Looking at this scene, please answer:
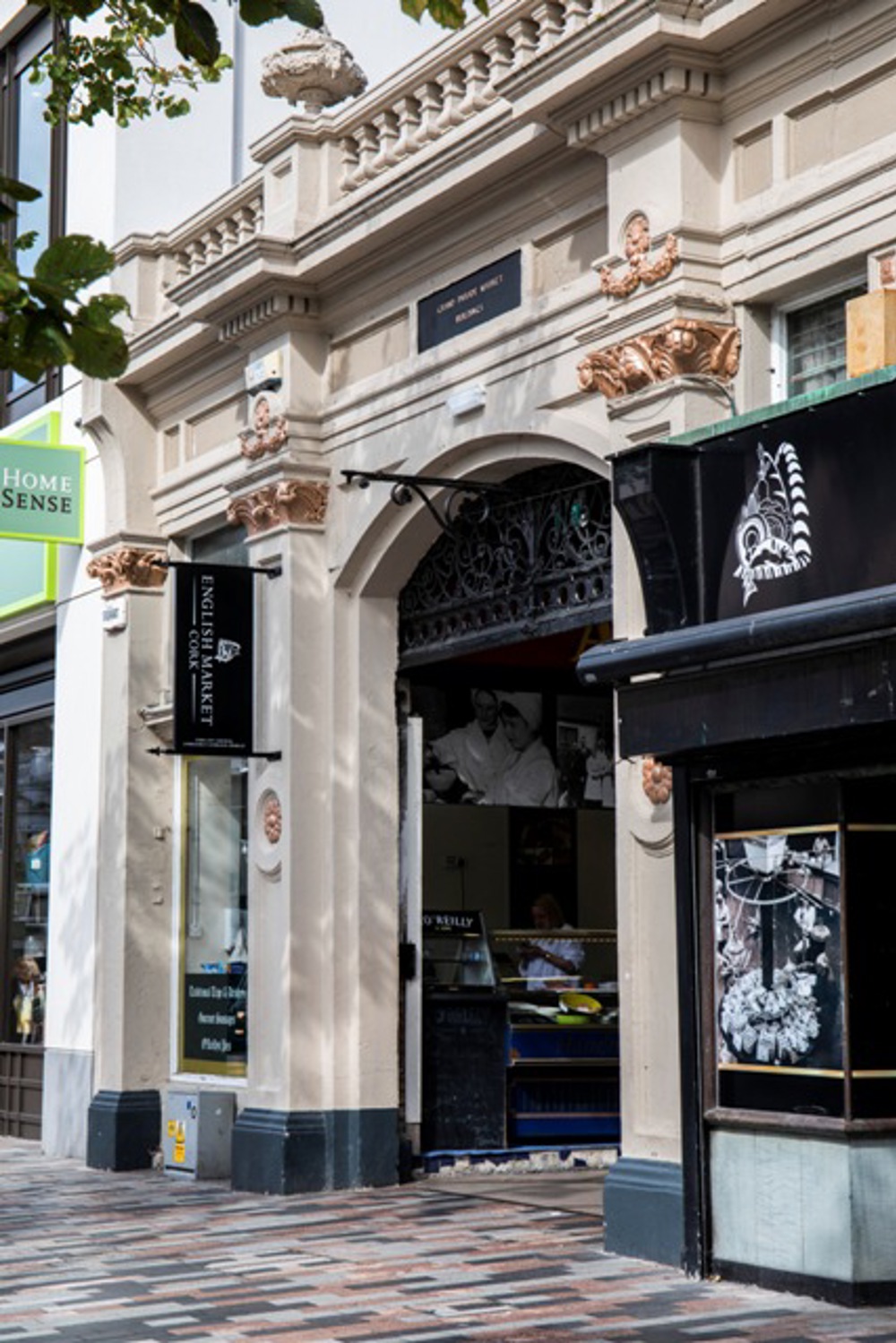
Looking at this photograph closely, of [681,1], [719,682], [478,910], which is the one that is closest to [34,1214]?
[478,910]

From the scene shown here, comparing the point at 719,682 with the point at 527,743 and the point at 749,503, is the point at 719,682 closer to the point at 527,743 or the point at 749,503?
the point at 749,503

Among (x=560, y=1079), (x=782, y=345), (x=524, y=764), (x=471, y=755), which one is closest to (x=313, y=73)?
(x=471, y=755)

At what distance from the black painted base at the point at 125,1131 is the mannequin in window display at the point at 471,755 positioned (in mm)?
3295

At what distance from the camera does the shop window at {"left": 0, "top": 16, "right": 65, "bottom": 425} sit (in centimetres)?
1769

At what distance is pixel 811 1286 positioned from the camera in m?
8.76

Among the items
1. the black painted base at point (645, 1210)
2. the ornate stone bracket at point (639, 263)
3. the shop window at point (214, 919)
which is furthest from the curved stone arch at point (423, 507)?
the black painted base at point (645, 1210)

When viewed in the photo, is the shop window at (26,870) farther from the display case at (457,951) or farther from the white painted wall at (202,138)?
the display case at (457,951)

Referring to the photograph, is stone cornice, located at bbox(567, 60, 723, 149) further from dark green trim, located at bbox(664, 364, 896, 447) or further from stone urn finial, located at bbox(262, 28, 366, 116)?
stone urn finial, located at bbox(262, 28, 366, 116)

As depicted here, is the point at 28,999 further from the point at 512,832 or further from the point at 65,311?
the point at 65,311

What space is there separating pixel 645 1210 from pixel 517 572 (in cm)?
405

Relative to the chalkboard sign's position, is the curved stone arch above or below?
above

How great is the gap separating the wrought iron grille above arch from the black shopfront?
212 cm

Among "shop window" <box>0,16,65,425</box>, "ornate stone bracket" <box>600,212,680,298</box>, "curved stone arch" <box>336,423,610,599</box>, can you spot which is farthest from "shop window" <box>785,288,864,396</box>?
"shop window" <box>0,16,65,425</box>

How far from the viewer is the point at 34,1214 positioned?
12.6 meters
